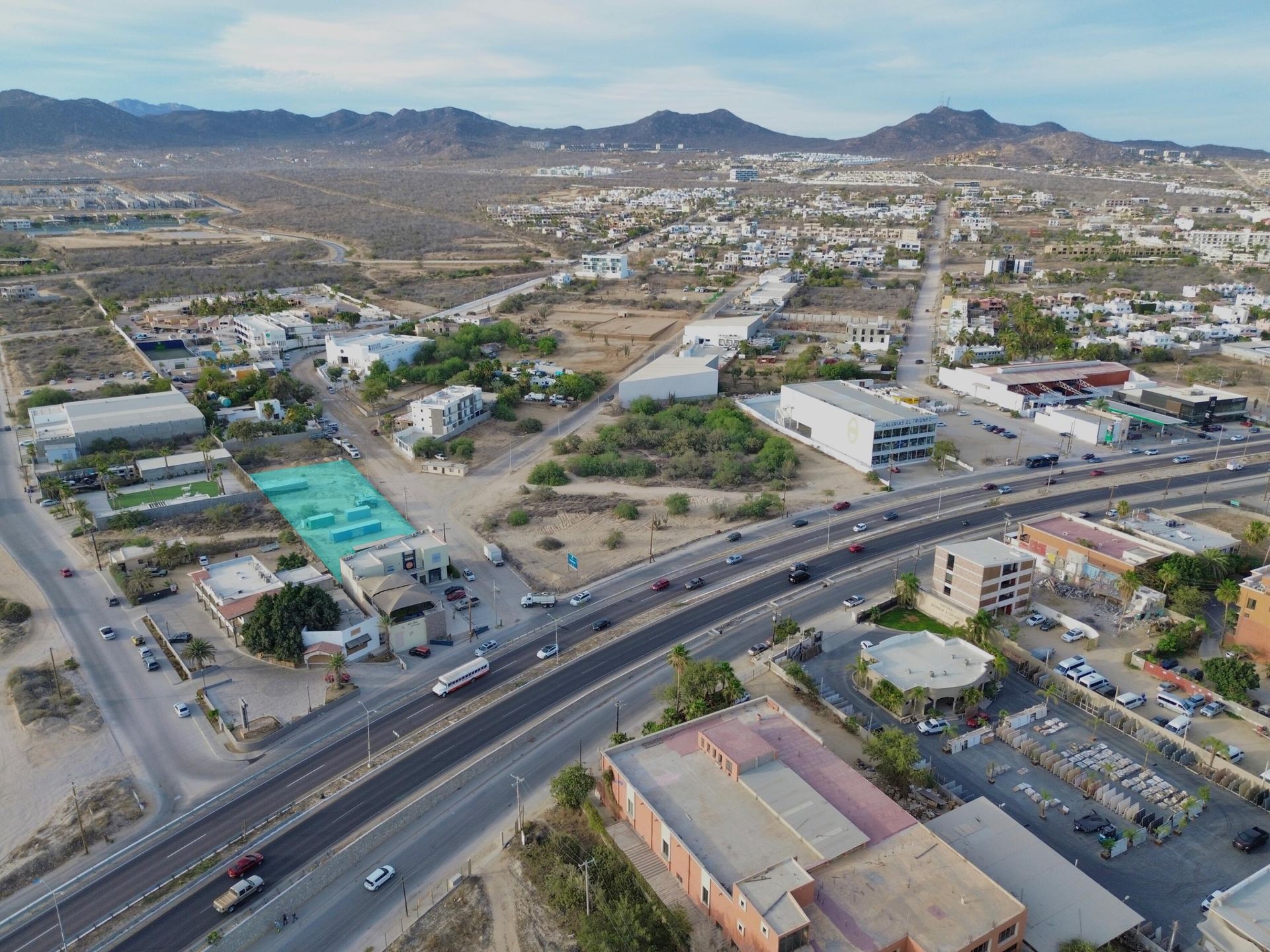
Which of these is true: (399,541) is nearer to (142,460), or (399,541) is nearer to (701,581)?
(701,581)

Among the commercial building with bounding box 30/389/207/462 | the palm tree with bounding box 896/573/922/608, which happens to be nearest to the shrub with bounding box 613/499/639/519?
the palm tree with bounding box 896/573/922/608

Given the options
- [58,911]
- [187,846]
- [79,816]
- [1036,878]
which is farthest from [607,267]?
[58,911]

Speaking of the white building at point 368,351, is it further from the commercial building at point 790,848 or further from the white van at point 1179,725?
the white van at point 1179,725

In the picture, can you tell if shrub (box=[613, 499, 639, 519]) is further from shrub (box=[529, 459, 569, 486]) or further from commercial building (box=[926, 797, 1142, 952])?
commercial building (box=[926, 797, 1142, 952])

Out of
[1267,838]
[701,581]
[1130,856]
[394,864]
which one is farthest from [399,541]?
[1267,838]

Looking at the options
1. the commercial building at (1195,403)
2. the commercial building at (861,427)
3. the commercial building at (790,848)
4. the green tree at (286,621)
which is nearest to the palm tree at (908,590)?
the commercial building at (790,848)

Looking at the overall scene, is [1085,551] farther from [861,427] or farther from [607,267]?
[607,267]
